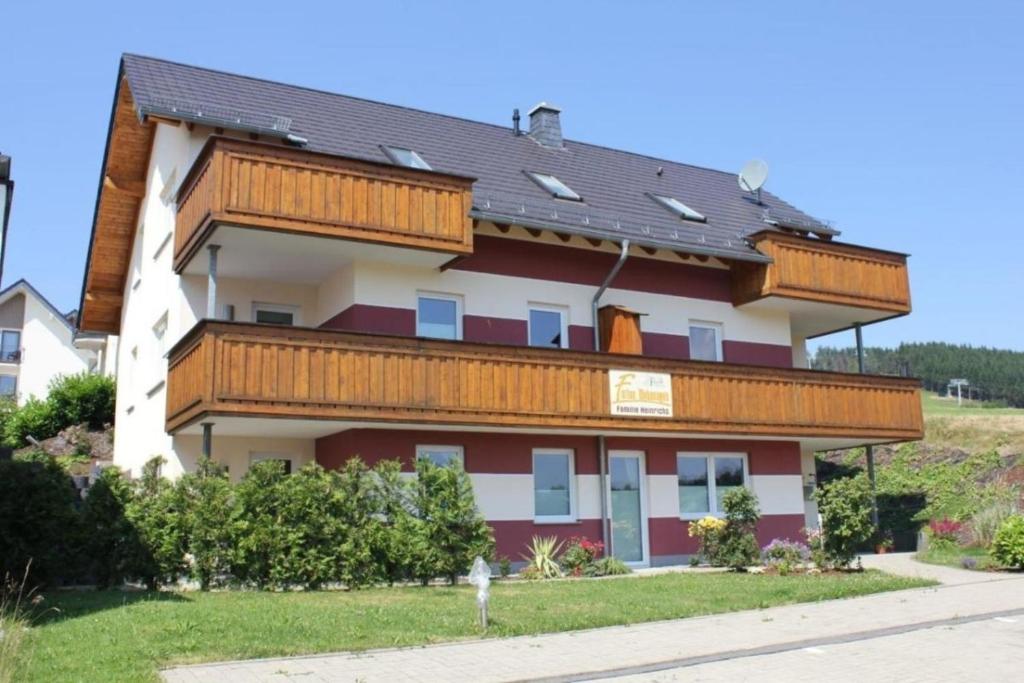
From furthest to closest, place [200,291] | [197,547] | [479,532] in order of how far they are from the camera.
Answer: [200,291]
[479,532]
[197,547]

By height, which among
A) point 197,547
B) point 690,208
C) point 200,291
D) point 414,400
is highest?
point 690,208

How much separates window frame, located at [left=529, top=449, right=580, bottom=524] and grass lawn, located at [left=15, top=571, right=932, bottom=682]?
3.86 meters

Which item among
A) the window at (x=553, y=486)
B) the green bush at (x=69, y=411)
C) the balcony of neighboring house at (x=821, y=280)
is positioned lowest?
the window at (x=553, y=486)

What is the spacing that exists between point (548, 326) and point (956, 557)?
8.63m

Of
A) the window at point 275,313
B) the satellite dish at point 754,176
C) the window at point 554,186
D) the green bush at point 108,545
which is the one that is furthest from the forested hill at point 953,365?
the green bush at point 108,545

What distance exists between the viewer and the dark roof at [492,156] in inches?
743

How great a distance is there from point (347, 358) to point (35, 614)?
6114 millimetres

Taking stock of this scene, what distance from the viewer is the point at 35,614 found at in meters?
11.0

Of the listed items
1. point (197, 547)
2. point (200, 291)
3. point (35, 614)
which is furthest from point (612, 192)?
point (35, 614)

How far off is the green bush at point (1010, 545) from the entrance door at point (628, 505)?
6257mm

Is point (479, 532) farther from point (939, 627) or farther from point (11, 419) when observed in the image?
point (11, 419)

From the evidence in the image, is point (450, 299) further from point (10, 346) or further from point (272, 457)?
point (10, 346)

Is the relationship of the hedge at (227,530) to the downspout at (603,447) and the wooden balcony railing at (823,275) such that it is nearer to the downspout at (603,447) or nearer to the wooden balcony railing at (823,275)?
the downspout at (603,447)

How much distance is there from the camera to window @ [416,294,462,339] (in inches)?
736
